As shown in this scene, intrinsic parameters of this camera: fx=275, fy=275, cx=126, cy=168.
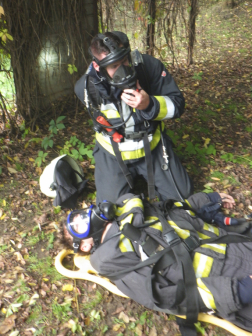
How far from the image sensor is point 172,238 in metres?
2.15

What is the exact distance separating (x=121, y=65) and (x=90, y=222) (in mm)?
1408

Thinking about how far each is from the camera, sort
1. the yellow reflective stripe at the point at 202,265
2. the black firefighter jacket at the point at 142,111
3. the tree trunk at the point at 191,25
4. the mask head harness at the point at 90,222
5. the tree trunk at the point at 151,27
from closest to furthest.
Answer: the yellow reflective stripe at the point at 202,265 → the mask head harness at the point at 90,222 → the black firefighter jacket at the point at 142,111 → the tree trunk at the point at 151,27 → the tree trunk at the point at 191,25

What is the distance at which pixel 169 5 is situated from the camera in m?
5.71

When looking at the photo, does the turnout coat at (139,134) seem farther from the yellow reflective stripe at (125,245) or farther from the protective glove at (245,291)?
the protective glove at (245,291)

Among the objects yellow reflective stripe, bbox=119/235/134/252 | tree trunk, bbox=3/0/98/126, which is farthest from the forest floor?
yellow reflective stripe, bbox=119/235/134/252

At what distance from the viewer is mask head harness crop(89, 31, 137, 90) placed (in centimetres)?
232

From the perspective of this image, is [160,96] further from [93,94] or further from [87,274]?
[87,274]

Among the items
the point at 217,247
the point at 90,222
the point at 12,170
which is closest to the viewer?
the point at 217,247

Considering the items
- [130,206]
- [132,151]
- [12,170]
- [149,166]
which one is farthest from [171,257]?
→ [12,170]

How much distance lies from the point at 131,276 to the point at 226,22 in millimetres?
10889

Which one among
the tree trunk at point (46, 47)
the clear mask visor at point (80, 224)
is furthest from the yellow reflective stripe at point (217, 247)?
the tree trunk at point (46, 47)

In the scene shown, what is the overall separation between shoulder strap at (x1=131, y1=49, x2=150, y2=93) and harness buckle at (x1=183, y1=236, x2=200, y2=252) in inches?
61.2

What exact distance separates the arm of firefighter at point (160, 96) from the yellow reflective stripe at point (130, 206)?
0.81m

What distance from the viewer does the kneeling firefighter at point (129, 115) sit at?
95.7 inches
